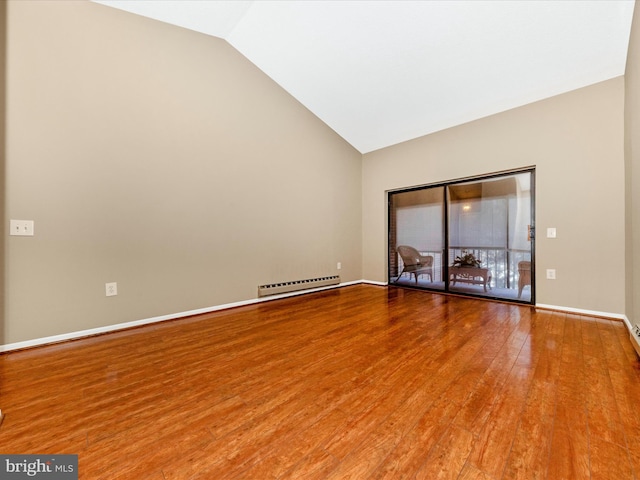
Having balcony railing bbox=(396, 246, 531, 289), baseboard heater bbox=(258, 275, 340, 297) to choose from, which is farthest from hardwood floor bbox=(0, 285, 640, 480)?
baseboard heater bbox=(258, 275, 340, 297)

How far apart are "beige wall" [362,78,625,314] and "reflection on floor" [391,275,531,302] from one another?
235mm

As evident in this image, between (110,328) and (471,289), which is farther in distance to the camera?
(471,289)

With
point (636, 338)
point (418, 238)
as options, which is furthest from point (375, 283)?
point (636, 338)

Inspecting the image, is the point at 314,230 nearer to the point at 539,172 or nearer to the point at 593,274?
the point at 539,172

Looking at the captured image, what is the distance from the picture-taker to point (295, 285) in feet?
13.4

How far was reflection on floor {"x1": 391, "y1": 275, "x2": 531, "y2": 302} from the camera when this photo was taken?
3.52m

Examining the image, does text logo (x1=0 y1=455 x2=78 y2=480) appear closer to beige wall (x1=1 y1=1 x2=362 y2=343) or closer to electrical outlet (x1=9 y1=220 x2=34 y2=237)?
beige wall (x1=1 y1=1 x2=362 y2=343)

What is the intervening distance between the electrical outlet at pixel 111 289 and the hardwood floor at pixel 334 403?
410mm

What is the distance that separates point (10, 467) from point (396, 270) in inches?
189

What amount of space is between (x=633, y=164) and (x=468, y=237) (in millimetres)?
1863

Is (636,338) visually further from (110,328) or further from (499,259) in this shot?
(110,328)

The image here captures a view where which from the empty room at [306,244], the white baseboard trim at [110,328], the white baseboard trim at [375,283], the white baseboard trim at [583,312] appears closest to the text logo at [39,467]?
the empty room at [306,244]

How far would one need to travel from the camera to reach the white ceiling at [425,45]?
2.46 meters

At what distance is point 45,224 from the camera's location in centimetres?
226
